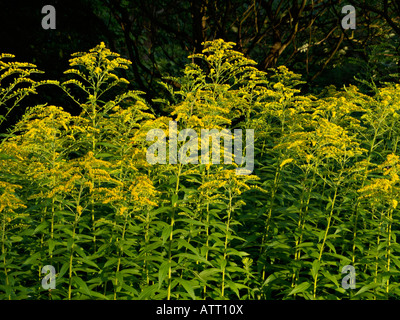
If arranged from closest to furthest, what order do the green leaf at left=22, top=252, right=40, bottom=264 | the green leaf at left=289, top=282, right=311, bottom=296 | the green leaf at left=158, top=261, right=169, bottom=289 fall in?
the green leaf at left=158, top=261, right=169, bottom=289, the green leaf at left=22, top=252, right=40, bottom=264, the green leaf at left=289, top=282, right=311, bottom=296

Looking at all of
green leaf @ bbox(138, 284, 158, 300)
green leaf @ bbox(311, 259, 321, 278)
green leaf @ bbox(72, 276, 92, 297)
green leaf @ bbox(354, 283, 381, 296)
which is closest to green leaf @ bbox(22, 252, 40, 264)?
green leaf @ bbox(72, 276, 92, 297)

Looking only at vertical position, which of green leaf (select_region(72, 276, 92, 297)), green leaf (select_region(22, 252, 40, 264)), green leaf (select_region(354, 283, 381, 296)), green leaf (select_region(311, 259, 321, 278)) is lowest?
green leaf (select_region(354, 283, 381, 296))

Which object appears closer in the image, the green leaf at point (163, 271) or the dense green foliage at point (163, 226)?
the green leaf at point (163, 271)

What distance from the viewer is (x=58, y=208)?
354 centimetres

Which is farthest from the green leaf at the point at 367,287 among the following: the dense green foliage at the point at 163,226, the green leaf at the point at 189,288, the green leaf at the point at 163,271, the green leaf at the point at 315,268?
the green leaf at the point at 163,271

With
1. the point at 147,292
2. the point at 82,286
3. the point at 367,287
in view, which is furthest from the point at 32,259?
the point at 367,287

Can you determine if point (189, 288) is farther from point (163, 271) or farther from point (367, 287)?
point (367, 287)

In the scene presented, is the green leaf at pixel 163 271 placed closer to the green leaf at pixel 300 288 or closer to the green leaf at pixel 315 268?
the green leaf at pixel 300 288

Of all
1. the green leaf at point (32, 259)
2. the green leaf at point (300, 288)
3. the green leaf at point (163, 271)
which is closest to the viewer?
the green leaf at point (163, 271)

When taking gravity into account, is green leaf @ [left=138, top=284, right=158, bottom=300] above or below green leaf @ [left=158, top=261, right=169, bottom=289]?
below

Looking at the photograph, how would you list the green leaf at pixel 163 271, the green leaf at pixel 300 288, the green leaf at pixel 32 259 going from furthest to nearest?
the green leaf at pixel 300 288
the green leaf at pixel 32 259
the green leaf at pixel 163 271

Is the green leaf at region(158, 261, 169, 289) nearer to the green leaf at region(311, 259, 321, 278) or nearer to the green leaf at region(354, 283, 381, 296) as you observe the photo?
the green leaf at region(311, 259, 321, 278)

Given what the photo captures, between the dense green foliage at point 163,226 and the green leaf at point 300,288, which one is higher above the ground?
the dense green foliage at point 163,226

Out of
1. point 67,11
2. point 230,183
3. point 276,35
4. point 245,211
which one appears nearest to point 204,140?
point 230,183
